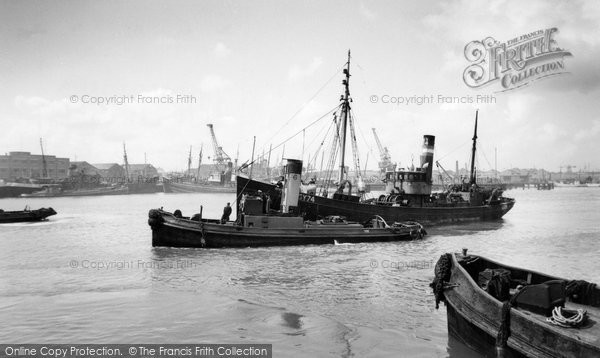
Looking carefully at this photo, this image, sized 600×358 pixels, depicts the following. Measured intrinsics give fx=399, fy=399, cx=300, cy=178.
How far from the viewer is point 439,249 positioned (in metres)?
22.6

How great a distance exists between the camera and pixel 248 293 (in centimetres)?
1288

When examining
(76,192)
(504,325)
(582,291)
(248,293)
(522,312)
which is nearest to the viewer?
(504,325)

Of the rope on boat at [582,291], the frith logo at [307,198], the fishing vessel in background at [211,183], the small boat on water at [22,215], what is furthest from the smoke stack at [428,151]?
the fishing vessel in background at [211,183]

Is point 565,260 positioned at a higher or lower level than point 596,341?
lower

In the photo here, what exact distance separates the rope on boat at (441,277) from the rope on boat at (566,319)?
236cm

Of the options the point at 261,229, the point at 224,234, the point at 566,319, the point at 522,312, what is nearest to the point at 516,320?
the point at 522,312

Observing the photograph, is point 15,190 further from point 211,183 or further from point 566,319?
point 566,319

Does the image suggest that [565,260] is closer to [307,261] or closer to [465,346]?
[307,261]

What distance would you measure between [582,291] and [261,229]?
14954 millimetres

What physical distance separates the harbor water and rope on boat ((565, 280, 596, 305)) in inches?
91.3

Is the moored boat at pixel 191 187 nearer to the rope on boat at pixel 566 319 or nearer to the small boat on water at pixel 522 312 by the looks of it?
the small boat on water at pixel 522 312

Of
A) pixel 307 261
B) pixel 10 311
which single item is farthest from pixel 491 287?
pixel 10 311

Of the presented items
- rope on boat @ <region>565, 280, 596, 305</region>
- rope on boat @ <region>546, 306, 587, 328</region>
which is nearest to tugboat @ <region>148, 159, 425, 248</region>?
rope on boat @ <region>565, 280, 596, 305</region>

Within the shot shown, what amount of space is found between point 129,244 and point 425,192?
79.4 feet
